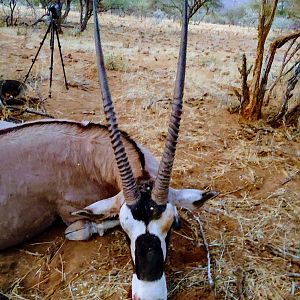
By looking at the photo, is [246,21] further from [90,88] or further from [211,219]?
[211,219]

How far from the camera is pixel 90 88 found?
322 inches

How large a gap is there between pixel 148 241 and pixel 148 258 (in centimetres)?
10

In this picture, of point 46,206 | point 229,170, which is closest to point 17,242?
point 46,206

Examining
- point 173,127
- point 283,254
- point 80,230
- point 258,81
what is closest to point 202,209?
point 283,254

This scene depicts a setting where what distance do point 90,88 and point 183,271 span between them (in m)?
5.52

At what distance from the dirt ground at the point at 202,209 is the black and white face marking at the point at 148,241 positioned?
1.30ft

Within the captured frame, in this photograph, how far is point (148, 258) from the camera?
2.70 m

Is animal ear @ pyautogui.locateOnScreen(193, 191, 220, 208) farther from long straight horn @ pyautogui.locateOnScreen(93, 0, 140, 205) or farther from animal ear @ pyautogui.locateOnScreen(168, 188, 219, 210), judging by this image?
long straight horn @ pyautogui.locateOnScreen(93, 0, 140, 205)

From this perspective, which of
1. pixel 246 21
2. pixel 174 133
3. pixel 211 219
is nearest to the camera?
pixel 174 133

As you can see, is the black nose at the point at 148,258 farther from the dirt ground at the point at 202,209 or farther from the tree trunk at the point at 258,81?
the tree trunk at the point at 258,81

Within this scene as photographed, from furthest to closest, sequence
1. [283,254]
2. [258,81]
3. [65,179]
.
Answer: [258,81], [65,179], [283,254]

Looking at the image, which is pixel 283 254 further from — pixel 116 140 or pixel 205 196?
pixel 116 140

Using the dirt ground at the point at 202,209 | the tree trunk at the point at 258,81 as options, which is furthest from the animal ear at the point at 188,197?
the tree trunk at the point at 258,81

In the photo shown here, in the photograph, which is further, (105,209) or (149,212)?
(105,209)
